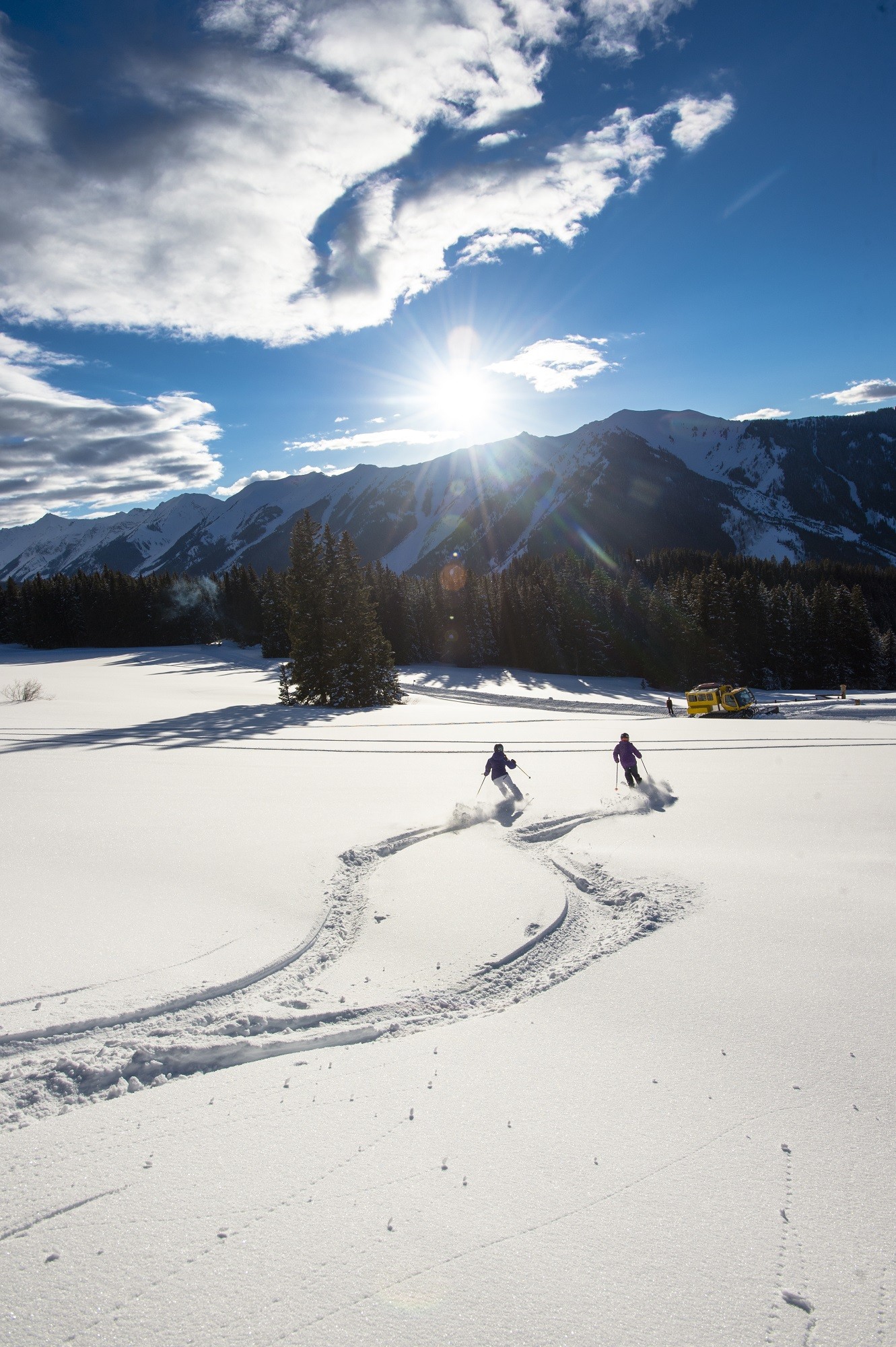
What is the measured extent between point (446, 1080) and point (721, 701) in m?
31.3

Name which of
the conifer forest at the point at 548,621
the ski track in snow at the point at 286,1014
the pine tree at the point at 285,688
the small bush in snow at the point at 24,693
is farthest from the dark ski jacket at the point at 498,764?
the conifer forest at the point at 548,621

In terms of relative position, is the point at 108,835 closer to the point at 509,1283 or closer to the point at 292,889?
the point at 292,889

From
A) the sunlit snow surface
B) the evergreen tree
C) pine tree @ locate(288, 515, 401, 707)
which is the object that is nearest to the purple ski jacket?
the sunlit snow surface

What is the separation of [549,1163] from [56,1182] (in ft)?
8.49

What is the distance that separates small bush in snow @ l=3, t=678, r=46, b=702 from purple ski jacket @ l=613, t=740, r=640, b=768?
3229cm

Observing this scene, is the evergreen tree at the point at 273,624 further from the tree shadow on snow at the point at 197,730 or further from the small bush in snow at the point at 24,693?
the tree shadow on snow at the point at 197,730

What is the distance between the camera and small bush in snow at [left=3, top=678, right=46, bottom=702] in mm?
33969

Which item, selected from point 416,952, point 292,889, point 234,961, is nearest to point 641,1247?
point 416,952

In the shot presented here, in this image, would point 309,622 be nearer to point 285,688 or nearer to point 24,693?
point 285,688

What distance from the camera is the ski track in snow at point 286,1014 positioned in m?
4.24

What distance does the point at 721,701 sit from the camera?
3216cm

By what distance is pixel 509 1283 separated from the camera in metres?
2.76

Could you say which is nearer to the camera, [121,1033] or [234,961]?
[121,1033]

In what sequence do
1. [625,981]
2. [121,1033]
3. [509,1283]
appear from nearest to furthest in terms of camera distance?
[509,1283] < [121,1033] < [625,981]
